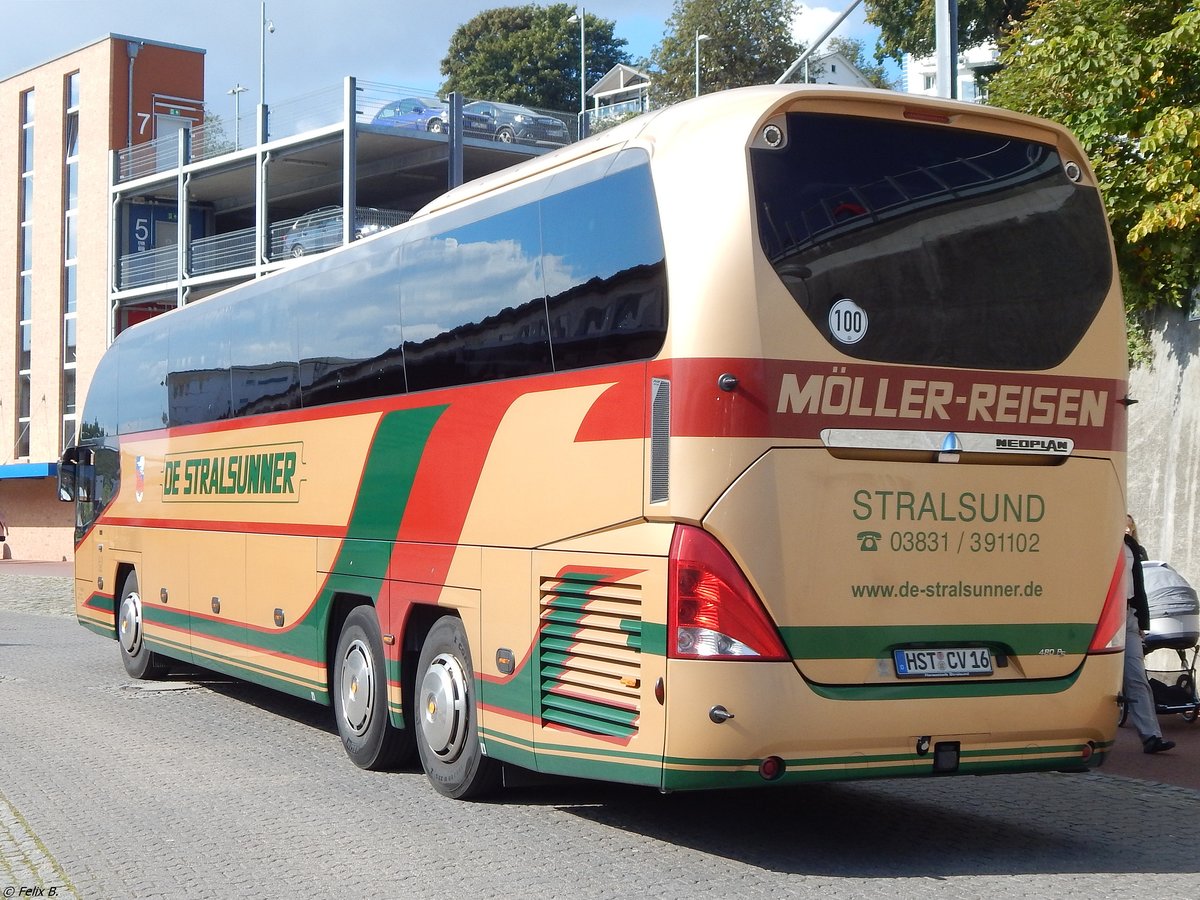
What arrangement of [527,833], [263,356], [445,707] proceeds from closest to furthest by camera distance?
[527,833] → [445,707] → [263,356]

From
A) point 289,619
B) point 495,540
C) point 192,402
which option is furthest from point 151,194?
point 495,540

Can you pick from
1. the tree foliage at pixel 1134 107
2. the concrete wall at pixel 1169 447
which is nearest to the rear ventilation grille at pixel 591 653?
the tree foliage at pixel 1134 107

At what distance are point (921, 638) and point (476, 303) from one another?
10.5 ft

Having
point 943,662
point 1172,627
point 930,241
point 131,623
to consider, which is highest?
point 930,241

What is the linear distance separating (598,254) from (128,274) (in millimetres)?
43426

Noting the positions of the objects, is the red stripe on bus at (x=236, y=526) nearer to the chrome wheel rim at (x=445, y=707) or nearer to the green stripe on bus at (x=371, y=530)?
the green stripe on bus at (x=371, y=530)

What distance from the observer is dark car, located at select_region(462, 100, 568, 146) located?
4056cm

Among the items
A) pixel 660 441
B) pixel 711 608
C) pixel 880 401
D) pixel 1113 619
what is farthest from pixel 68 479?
pixel 1113 619

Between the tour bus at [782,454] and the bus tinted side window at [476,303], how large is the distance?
1.1 inches

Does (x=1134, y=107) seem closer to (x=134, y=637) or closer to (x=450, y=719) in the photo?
(x=450, y=719)

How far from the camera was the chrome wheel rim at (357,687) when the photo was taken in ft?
32.5

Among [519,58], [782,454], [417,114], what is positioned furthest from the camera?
[519,58]

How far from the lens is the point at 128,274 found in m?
48.0

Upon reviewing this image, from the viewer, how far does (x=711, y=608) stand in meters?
6.62
